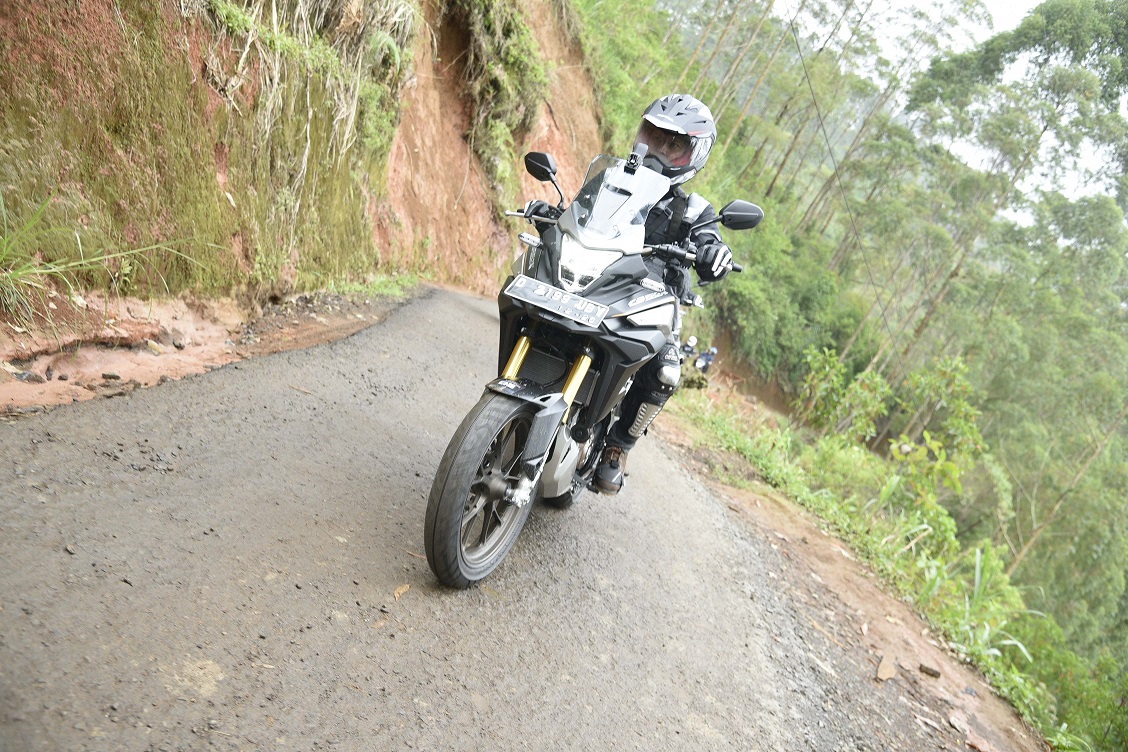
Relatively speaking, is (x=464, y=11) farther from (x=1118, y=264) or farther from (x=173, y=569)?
(x=1118, y=264)

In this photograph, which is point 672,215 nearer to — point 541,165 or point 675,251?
point 675,251

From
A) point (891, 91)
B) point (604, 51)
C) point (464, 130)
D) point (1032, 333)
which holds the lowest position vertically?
point (1032, 333)

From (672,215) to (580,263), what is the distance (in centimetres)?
92

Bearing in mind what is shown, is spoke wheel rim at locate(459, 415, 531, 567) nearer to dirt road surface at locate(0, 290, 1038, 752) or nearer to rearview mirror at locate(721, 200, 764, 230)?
dirt road surface at locate(0, 290, 1038, 752)

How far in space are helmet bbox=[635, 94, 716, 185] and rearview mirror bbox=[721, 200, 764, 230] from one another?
0.44 meters

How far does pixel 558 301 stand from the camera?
3.39 meters

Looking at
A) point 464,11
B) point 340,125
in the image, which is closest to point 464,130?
point 464,11

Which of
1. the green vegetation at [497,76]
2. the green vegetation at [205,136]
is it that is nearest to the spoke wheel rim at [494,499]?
the green vegetation at [205,136]

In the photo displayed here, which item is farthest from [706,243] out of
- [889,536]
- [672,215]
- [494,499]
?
[889,536]

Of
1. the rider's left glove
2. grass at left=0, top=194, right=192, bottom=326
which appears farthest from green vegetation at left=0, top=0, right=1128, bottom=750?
the rider's left glove

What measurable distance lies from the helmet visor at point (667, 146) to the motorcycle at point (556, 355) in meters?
0.15

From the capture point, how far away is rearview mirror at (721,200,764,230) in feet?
12.3

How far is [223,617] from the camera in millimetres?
2508

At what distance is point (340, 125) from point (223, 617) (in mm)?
5461
